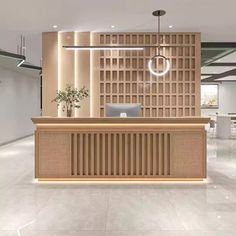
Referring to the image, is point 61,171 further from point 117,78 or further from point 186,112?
point 186,112

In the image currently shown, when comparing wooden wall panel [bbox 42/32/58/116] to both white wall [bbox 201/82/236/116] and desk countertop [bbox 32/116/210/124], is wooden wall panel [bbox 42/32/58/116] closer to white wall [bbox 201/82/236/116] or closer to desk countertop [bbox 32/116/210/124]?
desk countertop [bbox 32/116/210/124]

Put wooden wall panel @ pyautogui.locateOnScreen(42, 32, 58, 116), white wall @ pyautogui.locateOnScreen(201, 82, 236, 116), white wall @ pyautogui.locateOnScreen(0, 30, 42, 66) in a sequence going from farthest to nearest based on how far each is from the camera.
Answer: white wall @ pyautogui.locateOnScreen(201, 82, 236, 116), white wall @ pyautogui.locateOnScreen(0, 30, 42, 66), wooden wall panel @ pyautogui.locateOnScreen(42, 32, 58, 116)

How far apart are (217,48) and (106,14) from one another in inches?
168

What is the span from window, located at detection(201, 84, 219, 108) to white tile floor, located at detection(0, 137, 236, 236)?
601 inches

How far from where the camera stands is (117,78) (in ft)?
25.3

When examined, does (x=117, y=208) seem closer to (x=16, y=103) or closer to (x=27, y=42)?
(x=27, y=42)

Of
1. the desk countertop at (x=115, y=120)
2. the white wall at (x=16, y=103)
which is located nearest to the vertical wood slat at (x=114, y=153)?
the desk countertop at (x=115, y=120)

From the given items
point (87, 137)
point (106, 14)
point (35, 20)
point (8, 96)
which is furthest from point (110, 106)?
point (8, 96)

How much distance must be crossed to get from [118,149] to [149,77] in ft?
10.5

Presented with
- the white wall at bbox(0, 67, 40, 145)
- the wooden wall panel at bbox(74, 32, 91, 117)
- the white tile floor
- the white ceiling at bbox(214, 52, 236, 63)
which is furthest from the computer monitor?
the white ceiling at bbox(214, 52, 236, 63)

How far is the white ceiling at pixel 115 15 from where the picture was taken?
566 centimetres

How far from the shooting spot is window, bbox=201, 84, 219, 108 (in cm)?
2002

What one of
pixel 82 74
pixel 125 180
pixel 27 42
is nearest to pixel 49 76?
pixel 82 74

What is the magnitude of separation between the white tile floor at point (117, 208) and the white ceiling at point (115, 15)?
11.0 ft
